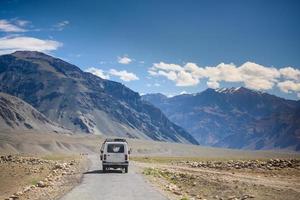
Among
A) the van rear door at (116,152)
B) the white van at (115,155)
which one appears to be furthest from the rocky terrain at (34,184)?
the van rear door at (116,152)

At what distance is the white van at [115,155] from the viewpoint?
3944 cm

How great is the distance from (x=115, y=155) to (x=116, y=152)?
35cm

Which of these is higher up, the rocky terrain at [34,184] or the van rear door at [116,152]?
→ the van rear door at [116,152]

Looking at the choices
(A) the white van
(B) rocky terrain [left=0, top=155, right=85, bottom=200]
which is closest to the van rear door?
(A) the white van

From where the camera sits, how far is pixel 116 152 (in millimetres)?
39688

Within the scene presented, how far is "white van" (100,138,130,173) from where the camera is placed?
1553 inches

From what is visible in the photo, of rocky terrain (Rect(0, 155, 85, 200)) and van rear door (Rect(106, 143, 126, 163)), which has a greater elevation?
van rear door (Rect(106, 143, 126, 163))

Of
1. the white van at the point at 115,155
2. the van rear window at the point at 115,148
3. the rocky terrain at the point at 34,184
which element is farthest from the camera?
the van rear window at the point at 115,148

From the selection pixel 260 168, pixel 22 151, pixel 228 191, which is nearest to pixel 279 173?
pixel 260 168

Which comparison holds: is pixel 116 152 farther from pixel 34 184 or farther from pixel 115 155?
pixel 34 184

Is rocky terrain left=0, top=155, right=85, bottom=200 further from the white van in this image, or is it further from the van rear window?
the van rear window

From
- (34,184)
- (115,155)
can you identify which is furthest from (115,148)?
(34,184)

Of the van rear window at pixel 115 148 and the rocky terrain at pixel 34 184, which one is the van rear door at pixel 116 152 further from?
the rocky terrain at pixel 34 184

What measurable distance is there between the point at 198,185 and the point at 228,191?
451 centimetres
